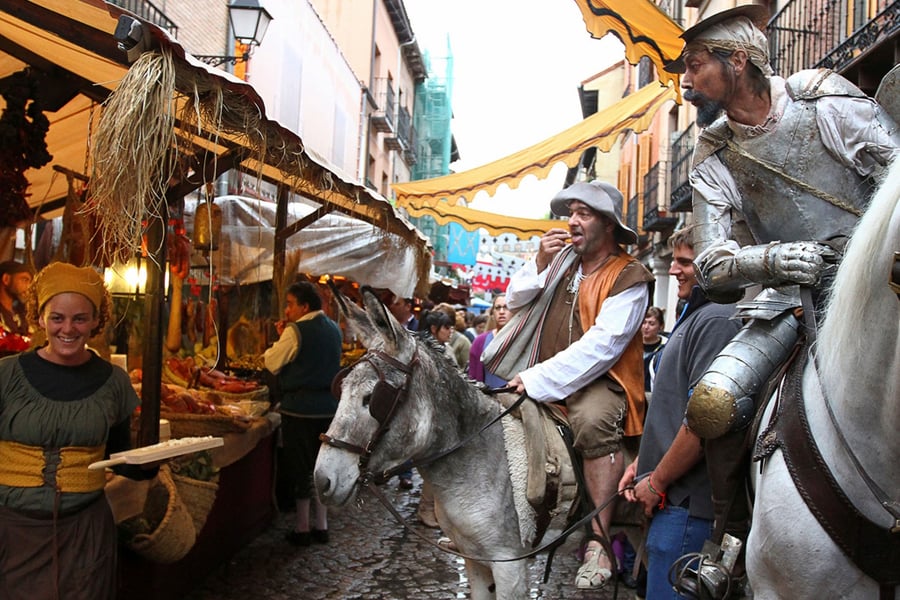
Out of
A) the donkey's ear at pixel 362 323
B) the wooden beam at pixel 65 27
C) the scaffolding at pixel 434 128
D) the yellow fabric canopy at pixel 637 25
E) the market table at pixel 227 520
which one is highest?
the scaffolding at pixel 434 128

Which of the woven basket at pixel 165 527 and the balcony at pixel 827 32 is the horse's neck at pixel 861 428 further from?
the balcony at pixel 827 32

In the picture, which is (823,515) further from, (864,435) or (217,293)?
(217,293)

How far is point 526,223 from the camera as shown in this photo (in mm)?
11898

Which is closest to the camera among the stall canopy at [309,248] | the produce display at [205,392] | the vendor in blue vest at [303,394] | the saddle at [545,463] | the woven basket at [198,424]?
the saddle at [545,463]

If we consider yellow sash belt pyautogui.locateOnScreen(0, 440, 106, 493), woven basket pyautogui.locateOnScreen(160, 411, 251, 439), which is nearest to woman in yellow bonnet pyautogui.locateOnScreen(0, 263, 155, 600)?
yellow sash belt pyautogui.locateOnScreen(0, 440, 106, 493)

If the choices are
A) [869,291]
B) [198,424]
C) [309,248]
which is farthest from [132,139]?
[309,248]

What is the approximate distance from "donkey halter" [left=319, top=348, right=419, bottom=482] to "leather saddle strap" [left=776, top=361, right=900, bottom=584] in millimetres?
1603

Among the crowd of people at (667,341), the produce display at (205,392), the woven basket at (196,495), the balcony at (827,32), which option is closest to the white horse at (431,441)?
the crowd of people at (667,341)

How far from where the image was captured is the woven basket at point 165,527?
4.33 m

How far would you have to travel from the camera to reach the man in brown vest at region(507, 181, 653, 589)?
361 cm

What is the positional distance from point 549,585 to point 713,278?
13.7 feet

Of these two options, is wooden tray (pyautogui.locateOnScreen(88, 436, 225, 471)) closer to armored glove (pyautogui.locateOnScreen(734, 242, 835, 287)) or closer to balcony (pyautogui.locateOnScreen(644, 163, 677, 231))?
armored glove (pyautogui.locateOnScreen(734, 242, 835, 287))

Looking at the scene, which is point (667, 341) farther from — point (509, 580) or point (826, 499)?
point (826, 499)

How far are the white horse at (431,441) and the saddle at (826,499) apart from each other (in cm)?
150
